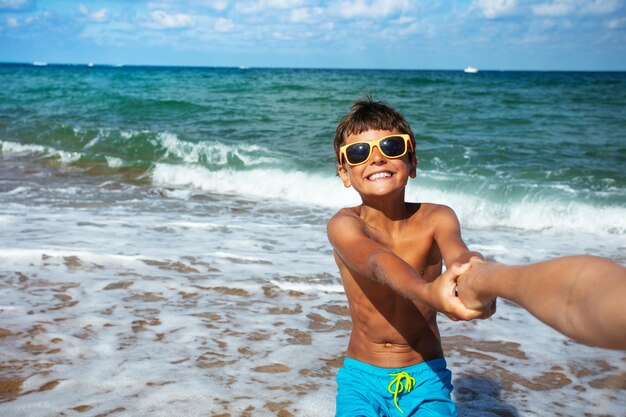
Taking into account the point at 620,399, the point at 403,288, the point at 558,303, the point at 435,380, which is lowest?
the point at 620,399

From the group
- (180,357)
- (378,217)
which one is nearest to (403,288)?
(378,217)

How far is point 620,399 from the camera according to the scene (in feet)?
12.1

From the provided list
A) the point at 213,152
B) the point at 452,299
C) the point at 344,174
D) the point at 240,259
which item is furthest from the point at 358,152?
the point at 213,152

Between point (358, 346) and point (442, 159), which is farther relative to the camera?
point (442, 159)

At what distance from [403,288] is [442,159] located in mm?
10929

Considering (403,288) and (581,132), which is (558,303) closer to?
(403,288)

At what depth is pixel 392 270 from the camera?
7.10 ft

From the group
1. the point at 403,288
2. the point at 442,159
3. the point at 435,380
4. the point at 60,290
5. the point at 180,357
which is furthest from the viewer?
the point at 442,159

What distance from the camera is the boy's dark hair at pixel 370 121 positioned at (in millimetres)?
2818

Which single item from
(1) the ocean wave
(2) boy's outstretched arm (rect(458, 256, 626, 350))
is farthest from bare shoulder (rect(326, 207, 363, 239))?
(1) the ocean wave

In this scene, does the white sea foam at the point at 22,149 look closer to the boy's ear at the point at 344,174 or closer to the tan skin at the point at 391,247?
the boy's ear at the point at 344,174

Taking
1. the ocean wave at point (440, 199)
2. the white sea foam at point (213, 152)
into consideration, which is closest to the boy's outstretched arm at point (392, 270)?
the ocean wave at point (440, 199)

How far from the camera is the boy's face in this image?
107 inches

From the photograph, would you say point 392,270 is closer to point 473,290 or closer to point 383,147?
point 473,290
